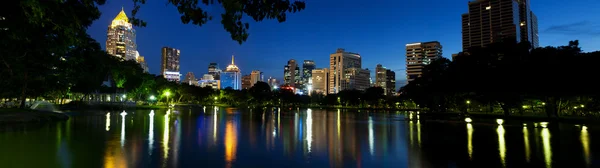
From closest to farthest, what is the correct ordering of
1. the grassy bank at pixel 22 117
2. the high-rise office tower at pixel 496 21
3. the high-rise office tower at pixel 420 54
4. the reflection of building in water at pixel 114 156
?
the reflection of building in water at pixel 114 156
the grassy bank at pixel 22 117
the high-rise office tower at pixel 496 21
the high-rise office tower at pixel 420 54

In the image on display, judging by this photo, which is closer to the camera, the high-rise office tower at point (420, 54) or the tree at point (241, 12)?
the tree at point (241, 12)

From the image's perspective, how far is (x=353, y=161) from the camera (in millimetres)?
11242

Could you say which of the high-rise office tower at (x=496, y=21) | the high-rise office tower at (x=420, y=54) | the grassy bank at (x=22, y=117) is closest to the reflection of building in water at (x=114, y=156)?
the grassy bank at (x=22, y=117)

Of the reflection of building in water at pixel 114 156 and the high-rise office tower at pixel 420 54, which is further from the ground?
the high-rise office tower at pixel 420 54

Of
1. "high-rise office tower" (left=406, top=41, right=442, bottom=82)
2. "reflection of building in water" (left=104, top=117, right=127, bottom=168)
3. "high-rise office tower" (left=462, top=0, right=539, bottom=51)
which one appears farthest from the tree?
"high-rise office tower" (left=406, top=41, right=442, bottom=82)

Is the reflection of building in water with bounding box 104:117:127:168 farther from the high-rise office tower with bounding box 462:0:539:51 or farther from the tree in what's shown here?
the high-rise office tower with bounding box 462:0:539:51

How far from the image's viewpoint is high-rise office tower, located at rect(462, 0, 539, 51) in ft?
474

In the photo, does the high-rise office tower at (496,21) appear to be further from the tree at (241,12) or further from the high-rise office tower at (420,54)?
the tree at (241,12)

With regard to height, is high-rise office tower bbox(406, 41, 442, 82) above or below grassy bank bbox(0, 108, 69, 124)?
above

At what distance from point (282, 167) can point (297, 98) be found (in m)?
140

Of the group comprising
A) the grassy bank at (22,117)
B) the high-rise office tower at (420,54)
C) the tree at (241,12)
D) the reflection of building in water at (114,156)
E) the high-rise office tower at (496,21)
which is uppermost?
the high-rise office tower at (496,21)

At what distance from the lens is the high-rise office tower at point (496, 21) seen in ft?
474

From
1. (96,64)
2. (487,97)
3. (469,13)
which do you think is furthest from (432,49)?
(96,64)

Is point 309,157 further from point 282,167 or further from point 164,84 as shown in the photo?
point 164,84
